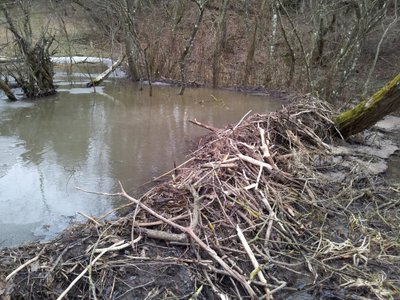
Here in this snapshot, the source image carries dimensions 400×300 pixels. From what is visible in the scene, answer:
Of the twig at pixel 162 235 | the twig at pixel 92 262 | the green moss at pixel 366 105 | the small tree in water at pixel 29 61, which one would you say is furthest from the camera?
the small tree in water at pixel 29 61

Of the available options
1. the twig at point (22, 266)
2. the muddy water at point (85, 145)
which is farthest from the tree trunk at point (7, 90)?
the twig at point (22, 266)

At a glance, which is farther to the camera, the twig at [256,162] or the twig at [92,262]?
the twig at [256,162]

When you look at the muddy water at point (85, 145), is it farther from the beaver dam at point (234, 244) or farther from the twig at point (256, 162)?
the twig at point (256, 162)

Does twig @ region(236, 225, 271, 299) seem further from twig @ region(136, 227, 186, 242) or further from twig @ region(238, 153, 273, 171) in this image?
twig @ region(238, 153, 273, 171)

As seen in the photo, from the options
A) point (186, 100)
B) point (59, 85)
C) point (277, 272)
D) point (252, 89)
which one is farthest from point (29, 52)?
point (277, 272)

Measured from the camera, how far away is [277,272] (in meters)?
3.56

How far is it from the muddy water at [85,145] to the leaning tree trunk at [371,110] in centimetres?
266

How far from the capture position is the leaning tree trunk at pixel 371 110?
588cm

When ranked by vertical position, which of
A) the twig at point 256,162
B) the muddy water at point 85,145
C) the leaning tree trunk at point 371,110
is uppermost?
the leaning tree trunk at point 371,110

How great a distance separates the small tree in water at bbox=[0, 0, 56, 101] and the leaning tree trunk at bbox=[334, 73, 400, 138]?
25.0 ft

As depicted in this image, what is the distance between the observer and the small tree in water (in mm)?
10273

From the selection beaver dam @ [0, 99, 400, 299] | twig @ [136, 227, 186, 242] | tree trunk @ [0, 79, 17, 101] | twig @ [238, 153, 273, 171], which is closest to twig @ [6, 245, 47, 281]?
beaver dam @ [0, 99, 400, 299]

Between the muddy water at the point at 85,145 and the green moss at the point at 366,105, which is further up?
the green moss at the point at 366,105

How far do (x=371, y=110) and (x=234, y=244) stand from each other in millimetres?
3782
